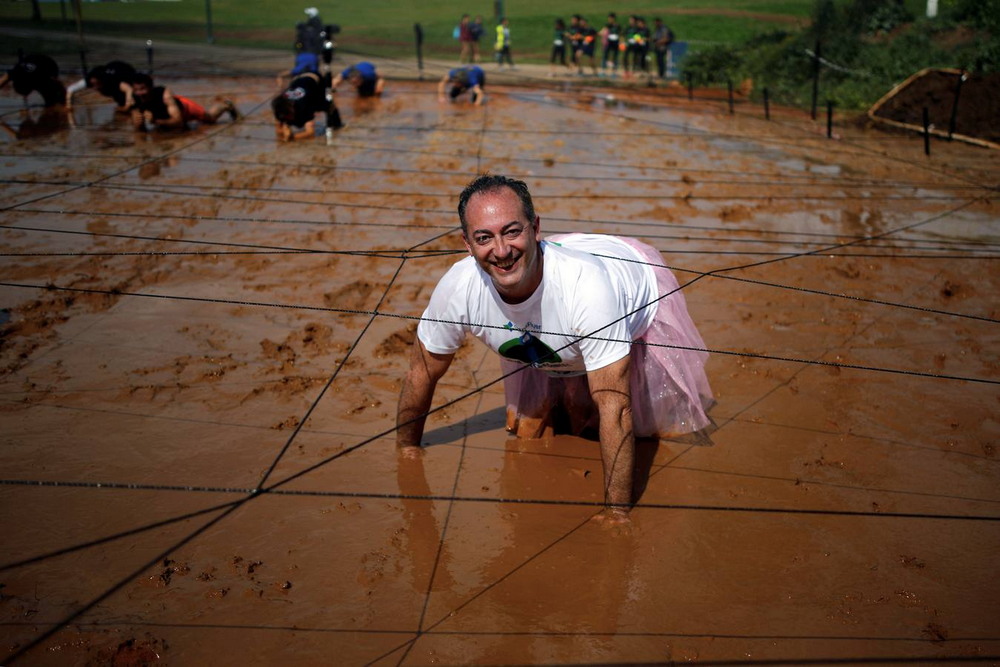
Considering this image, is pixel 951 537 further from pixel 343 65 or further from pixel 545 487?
pixel 343 65

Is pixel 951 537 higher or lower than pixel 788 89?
lower

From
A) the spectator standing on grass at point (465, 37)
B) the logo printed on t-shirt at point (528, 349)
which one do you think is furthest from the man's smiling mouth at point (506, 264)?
the spectator standing on grass at point (465, 37)

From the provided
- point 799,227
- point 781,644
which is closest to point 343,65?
point 799,227

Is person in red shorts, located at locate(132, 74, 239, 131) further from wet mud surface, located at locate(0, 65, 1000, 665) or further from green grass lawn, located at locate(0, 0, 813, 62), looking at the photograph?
green grass lawn, located at locate(0, 0, 813, 62)

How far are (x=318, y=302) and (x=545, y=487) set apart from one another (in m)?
2.70

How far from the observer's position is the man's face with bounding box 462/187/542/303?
129 inches

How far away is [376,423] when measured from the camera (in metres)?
4.61

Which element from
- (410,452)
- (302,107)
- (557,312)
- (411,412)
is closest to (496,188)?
(557,312)

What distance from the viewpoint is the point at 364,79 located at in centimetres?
1540

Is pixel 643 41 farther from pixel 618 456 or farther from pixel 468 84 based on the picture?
pixel 618 456

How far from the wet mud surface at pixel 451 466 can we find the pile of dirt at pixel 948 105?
416 cm

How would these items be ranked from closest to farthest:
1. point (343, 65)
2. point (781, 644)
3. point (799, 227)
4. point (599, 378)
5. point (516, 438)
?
point (781, 644)
point (599, 378)
point (516, 438)
point (799, 227)
point (343, 65)

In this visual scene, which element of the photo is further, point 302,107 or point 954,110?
point 954,110

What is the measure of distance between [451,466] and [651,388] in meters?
1.05
